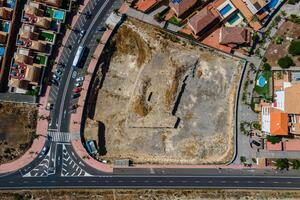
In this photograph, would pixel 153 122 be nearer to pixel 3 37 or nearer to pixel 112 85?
pixel 112 85

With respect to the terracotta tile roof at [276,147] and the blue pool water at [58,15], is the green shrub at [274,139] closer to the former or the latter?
the terracotta tile roof at [276,147]

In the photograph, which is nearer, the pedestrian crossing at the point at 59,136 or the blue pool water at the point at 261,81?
the pedestrian crossing at the point at 59,136

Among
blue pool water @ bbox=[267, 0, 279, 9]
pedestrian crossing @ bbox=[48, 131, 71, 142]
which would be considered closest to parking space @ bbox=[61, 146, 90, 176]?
pedestrian crossing @ bbox=[48, 131, 71, 142]

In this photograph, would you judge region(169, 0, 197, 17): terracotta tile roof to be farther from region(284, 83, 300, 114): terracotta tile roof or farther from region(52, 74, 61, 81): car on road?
region(52, 74, 61, 81): car on road

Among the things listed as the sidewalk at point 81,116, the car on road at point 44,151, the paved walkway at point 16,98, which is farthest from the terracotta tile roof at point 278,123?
the paved walkway at point 16,98

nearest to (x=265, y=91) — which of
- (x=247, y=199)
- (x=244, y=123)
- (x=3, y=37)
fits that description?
(x=244, y=123)

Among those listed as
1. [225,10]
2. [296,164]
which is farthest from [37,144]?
[296,164]

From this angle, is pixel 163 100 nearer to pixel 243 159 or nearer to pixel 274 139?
pixel 243 159
